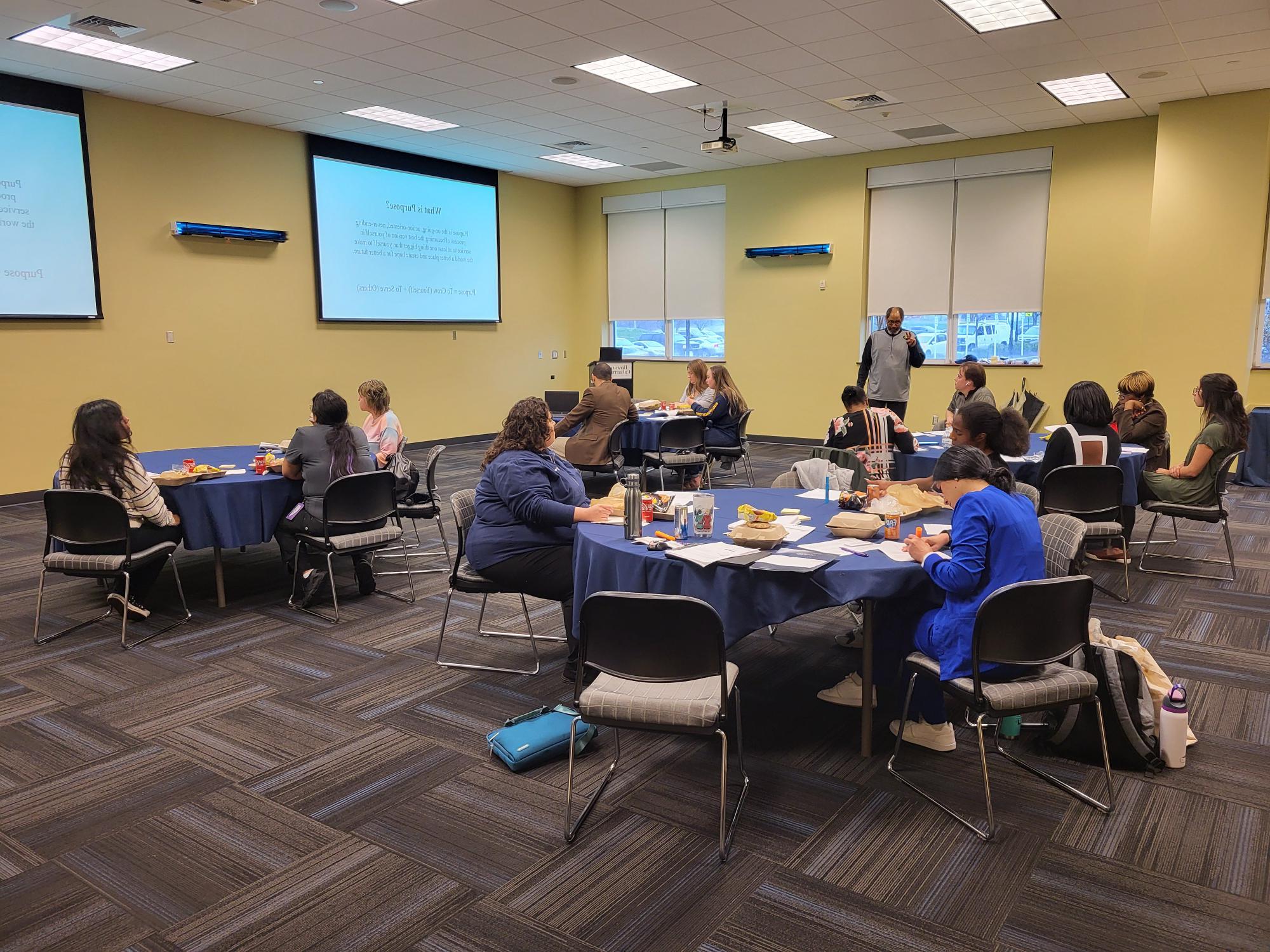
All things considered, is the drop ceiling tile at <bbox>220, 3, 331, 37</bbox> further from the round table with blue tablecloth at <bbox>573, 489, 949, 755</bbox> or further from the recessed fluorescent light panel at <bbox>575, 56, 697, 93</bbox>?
the round table with blue tablecloth at <bbox>573, 489, 949, 755</bbox>

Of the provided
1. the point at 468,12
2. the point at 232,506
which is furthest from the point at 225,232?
the point at 232,506

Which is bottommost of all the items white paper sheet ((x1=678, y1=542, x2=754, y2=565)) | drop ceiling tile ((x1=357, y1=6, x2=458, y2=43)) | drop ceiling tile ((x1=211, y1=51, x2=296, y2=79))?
white paper sheet ((x1=678, y1=542, x2=754, y2=565))

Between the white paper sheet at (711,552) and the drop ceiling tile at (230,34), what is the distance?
549cm

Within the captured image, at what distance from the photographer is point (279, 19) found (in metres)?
6.27

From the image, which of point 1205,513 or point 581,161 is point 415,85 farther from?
point 1205,513

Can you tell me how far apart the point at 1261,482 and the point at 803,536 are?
780cm

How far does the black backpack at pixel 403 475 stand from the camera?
5.73 m

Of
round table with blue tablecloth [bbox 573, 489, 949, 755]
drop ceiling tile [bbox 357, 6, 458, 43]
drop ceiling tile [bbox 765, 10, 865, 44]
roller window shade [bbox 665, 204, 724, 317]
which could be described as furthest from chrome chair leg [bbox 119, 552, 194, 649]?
roller window shade [bbox 665, 204, 724, 317]

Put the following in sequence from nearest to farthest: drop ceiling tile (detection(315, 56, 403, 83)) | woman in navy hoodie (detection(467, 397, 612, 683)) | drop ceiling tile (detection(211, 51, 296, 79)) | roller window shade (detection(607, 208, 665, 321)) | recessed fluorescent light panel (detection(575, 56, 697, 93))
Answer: woman in navy hoodie (detection(467, 397, 612, 683))
drop ceiling tile (detection(211, 51, 296, 79))
drop ceiling tile (detection(315, 56, 403, 83))
recessed fluorescent light panel (detection(575, 56, 697, 93))
roller window shade (detection(607, 208, 665, 321))

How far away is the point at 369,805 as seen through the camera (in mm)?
2973

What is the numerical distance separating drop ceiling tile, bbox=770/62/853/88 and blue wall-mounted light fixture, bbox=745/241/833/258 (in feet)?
12.2

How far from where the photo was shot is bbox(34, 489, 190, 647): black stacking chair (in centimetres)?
436

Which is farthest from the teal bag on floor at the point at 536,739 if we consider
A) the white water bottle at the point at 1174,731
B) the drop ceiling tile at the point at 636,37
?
the drop ceiling tile at the point at 636,37

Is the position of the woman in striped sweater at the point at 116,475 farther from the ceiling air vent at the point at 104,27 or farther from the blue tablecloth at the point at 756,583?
the ceiling air vent at the point at 104,27
